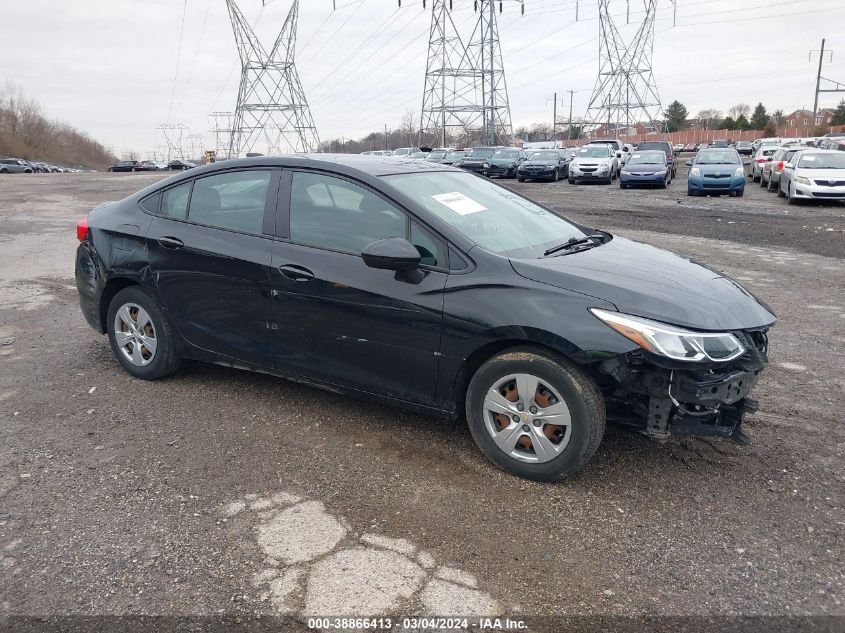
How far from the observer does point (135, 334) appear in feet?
16.6

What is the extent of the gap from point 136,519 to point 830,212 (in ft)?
57.9

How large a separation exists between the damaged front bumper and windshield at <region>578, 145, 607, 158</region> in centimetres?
2695

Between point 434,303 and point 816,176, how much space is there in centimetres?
1770

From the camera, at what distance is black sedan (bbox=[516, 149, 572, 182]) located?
29672 mm

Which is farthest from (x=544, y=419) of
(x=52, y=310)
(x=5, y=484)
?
(x=52, y=310)

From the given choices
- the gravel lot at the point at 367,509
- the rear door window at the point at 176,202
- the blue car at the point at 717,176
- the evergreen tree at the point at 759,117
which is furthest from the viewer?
the evergreen tree at the point at 759,117

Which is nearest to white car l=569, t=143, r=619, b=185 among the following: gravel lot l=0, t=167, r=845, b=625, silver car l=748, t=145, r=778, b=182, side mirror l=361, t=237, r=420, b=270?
silver car l=748, t=145, r=778, b=182

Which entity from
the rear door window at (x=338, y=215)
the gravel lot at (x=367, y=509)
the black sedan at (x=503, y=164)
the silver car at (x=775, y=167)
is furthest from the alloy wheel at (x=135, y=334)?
the black sedan at (x=503, y=164)

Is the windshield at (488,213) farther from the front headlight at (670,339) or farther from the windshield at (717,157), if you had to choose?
the windshield at (717,157)

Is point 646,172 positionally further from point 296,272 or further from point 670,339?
point 670,339

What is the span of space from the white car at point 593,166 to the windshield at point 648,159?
2.26 meters

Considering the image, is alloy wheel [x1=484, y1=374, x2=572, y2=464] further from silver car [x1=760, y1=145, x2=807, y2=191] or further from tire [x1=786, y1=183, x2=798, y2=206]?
silver car [x1=760, y1=145, x2=807, y2=191]

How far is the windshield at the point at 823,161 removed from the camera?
18.1m

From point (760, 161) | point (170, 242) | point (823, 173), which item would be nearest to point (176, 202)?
point (170, 242)
